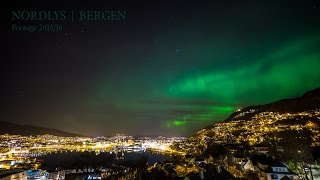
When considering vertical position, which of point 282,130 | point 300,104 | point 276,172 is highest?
point 300,104

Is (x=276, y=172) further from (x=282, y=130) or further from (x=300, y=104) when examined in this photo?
(x=300, y=104)

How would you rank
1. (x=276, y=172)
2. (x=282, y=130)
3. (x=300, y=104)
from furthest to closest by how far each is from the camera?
(x=300, y=104)
(x=282, y=130)
(x=276, y=172)

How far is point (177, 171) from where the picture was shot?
3262 centimetres

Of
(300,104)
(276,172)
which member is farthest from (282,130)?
(300,104)

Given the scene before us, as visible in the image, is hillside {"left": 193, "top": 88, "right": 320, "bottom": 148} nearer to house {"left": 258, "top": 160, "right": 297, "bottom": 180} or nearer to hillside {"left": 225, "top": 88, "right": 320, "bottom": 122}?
hillside {"left": 225, "top": 88, "right": 320, "bottom": 122}

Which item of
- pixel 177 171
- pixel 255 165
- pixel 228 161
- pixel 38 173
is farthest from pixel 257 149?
pixel 38 173

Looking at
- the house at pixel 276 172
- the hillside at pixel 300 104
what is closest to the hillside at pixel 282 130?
the hillside at pixel 300 104

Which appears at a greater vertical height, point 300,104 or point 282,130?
point 300,104

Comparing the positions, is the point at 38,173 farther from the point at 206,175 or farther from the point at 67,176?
the point at 206,175

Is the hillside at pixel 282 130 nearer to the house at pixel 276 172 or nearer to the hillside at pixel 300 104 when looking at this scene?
the hillside at pixel 300 104

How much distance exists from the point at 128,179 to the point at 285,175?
2282 centimetres

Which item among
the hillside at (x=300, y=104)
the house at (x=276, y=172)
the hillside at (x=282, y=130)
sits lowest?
the house at (x=276, y=172)

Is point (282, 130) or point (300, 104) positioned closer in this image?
point (282, 130)

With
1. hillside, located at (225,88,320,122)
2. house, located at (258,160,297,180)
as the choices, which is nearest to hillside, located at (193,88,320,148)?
hillside, located at (225,88,320,122)
